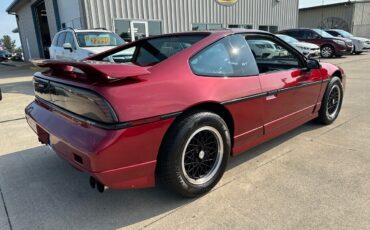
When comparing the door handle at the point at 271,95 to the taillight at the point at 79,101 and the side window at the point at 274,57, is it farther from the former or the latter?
the taillight at the point at 79,101

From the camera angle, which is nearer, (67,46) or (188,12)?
(67,46)

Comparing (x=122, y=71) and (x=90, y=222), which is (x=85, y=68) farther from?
(x=90, y=222)

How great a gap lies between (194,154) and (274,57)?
7.40 feet

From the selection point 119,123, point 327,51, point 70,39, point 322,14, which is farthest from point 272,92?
point 322,14

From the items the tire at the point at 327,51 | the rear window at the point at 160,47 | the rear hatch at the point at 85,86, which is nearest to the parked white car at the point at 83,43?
the rear window at the point at 160,47

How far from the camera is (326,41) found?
16.1m

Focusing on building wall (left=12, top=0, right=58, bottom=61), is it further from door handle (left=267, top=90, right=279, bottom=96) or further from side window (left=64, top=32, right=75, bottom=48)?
door handle (left=267, top=90, right=279, bottom=96)

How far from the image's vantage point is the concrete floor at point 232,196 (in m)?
2.23

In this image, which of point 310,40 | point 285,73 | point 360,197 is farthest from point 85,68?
point 310,40

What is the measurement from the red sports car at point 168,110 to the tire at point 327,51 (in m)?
14.6

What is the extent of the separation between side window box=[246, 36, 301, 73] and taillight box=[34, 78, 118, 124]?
80.5 inches

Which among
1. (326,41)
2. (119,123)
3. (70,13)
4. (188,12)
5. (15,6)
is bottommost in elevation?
(326,41)

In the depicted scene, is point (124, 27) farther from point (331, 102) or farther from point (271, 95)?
point (271, 95)

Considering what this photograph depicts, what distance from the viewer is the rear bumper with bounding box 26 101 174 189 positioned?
1.98m
